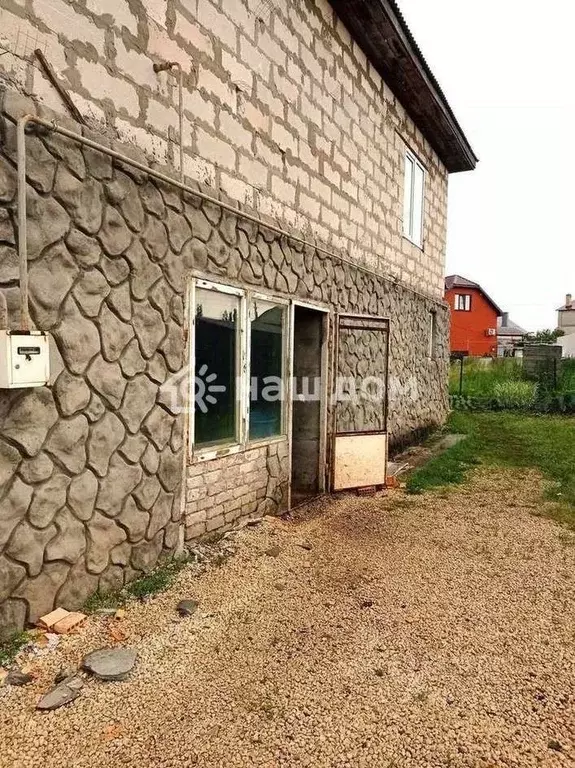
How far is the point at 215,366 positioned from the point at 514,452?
A: 6593mm

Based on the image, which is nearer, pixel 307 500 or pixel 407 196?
pixel 307 500

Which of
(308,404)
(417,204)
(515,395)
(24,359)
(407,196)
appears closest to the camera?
(24,359)

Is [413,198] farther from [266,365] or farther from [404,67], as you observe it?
[266,365]

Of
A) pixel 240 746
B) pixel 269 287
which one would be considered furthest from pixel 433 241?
pixel 240 746

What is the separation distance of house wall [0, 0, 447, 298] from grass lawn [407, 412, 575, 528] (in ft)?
9.97

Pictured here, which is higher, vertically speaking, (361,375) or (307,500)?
(361,375)

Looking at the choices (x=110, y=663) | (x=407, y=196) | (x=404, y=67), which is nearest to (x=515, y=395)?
(x=407, y=196)

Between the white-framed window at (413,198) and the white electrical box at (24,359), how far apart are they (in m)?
7.20

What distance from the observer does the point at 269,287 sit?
16.5 feet

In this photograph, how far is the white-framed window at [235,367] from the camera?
166 inches

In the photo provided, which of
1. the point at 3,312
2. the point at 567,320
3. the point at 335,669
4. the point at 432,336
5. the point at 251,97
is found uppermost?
the point at 567,320

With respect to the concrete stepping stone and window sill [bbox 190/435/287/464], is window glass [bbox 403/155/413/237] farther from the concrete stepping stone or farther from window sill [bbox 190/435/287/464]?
the concrete stepping stone

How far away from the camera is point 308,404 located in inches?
248

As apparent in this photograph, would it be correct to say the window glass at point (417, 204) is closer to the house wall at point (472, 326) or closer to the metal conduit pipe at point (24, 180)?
the metal conduit pipe at point (24, 180)
